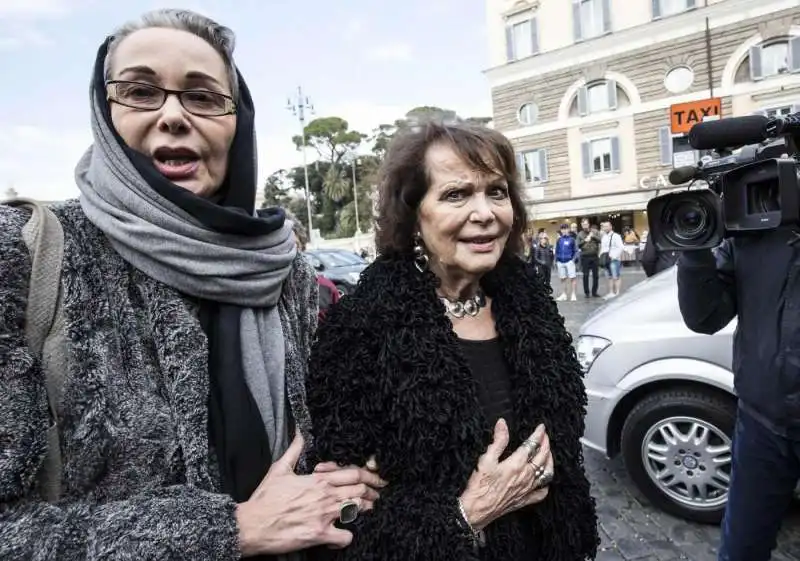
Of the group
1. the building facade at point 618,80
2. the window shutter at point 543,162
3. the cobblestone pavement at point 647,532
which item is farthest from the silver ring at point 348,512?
the window shutter at point 543,162

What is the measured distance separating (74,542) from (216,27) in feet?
3.95

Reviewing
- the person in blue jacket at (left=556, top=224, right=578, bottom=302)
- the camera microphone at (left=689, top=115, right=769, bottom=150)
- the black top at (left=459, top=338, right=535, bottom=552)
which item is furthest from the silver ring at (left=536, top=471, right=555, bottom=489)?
the person in blue jacket at (left=556, top=224, right=578, bottom=302)

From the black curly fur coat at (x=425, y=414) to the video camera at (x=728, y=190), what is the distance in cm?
78

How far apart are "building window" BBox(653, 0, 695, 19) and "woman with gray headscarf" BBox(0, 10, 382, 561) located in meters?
24.7

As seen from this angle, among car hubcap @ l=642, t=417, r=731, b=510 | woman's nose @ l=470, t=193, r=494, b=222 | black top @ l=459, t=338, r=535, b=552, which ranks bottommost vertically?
car hubcap @ l=642, t=417, r=731, b=510

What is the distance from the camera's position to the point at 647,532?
10.4 ft

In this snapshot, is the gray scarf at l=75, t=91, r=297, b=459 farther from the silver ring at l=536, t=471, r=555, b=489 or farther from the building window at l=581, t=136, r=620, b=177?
the building window at l=581, t=136, r=620, b=177

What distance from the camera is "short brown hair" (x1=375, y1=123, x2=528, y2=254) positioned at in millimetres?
1650

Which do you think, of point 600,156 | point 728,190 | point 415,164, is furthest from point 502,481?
point 600,156

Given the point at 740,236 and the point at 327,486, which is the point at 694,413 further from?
the point at 327,486

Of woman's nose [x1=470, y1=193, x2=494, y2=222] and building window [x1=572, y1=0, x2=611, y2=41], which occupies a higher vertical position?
building window [x1=572, y1=0, x2=611, y2=41]

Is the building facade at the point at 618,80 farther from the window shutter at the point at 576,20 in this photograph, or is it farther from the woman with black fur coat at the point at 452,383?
the woman with black fur coat at the point at 452,383

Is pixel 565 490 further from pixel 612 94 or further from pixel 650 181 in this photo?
pixel 612 94

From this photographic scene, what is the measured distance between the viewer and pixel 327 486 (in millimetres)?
1338
